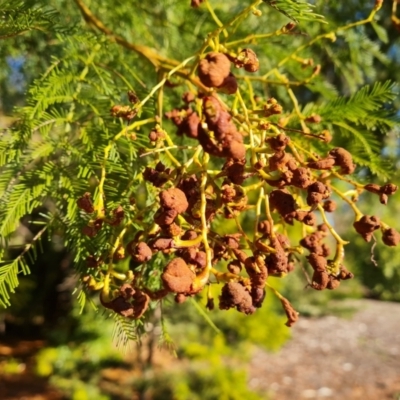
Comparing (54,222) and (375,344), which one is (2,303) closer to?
(54,222)

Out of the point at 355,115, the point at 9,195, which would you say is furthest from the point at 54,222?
the point at 355,115

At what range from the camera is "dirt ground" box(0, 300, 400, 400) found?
588cm

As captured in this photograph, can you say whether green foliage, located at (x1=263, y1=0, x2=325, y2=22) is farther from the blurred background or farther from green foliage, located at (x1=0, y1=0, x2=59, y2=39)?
the blurred background

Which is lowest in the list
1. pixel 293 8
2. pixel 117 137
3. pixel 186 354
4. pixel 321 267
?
pixel 186 354

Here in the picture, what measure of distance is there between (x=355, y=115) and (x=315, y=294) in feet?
30.6

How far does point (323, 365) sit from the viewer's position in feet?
22.6

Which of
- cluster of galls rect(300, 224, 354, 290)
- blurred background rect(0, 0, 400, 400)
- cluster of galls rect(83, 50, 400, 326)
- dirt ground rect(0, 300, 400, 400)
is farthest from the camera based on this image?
dirt ground rect(0, 300, 400, 400)

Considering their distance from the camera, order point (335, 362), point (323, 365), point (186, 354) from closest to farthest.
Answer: point (186, 354)
point (323, 365)
point (335, 362)

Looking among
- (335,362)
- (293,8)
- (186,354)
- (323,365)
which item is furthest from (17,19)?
(335,362)

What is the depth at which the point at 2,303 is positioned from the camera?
0.74 m

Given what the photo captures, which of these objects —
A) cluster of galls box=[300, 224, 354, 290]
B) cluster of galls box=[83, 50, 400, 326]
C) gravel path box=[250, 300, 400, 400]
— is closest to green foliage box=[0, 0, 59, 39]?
cluster of galls box=[83, 50, 400, 326]

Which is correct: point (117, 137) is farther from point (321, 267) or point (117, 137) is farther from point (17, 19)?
point (321, 267)

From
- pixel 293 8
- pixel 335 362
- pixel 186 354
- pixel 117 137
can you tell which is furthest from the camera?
pixel 335 362

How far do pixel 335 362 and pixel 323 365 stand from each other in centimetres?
26
